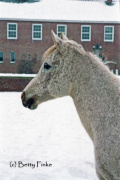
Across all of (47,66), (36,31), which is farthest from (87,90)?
(36,31)

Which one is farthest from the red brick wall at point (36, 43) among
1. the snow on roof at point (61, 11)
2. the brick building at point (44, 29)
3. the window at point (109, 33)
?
the snow on roof at point (61, 11)

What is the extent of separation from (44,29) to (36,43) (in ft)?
A: 5.47

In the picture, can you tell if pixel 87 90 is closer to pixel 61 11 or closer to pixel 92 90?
pixel 92 90

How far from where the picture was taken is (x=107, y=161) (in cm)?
281

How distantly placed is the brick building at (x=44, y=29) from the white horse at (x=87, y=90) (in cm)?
3285

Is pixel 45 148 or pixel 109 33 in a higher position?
pixel 109 33

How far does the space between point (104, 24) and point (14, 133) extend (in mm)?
29287

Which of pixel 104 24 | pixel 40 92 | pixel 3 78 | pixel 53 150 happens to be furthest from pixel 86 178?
pixel 104 24

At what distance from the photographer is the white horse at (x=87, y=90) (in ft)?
9.43

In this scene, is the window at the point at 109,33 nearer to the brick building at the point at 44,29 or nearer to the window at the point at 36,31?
the brick building at the point at 44,29

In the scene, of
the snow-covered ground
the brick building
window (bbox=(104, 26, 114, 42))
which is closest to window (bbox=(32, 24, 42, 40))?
the brick building

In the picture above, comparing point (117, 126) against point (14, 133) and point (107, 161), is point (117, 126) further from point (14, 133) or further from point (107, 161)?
point (14, 133)

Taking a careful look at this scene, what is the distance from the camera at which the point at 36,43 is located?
36.9m

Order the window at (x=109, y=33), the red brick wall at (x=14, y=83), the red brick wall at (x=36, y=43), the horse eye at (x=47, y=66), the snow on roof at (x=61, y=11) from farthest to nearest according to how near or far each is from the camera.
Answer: the window at (x=109, y=33)
the snow on roof at (x=61, y=11)
the red brick wall at (x=36, y=43)
the red brick wall at (x=14, y=83)
the horse eye at (x=47, y=66)
